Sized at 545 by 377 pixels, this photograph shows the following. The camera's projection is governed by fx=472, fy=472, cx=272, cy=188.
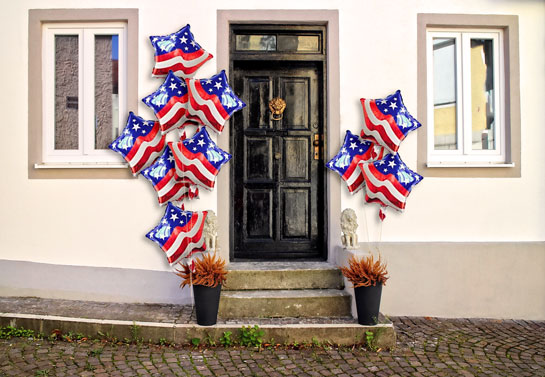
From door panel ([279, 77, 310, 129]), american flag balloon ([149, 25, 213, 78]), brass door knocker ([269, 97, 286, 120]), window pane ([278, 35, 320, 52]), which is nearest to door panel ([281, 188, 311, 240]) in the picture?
door panel ([279, 77, 310, 129])

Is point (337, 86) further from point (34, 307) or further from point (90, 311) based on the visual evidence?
point (34, 307)

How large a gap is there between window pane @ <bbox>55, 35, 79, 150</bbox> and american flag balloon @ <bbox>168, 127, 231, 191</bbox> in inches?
57.9

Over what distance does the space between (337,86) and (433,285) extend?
253cm

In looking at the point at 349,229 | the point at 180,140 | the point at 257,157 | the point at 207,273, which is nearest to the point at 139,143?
the point at 180,140

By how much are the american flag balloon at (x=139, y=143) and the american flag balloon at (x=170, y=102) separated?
8.0 inches

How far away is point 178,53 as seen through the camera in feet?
17.1

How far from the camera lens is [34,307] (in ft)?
16.4

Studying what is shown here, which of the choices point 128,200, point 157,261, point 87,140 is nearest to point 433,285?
point 157,261

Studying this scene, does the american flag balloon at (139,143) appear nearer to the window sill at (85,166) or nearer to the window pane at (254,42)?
the window sill at (85,166)

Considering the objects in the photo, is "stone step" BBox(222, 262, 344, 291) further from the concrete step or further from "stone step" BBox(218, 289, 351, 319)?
the concrete step

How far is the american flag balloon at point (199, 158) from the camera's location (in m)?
5.02

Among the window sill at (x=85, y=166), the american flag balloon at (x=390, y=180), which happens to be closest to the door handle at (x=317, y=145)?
the american flag balloon at (x=390, y=180)

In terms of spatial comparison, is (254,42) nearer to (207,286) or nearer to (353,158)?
(353,158)

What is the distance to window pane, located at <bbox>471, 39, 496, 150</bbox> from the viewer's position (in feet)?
18.8
